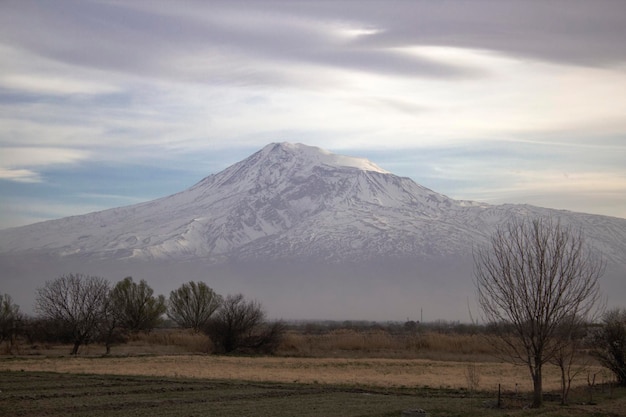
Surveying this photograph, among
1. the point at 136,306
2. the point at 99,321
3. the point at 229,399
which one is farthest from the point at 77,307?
the point at 229,399

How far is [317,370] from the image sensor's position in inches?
1729

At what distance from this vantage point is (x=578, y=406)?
24.9 meters

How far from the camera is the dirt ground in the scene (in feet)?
118

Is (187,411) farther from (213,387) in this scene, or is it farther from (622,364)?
(622,364)

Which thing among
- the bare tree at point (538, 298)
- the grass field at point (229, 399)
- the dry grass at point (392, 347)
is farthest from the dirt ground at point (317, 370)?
the bare tree at point (538, 298)

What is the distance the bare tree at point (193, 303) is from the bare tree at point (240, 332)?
21627mm

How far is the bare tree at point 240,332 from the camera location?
6126cm

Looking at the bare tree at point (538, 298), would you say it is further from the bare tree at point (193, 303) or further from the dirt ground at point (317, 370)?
the bare tree at point (193, 303)

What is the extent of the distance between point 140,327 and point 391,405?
59.9m

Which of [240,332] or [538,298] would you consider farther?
[240,332]

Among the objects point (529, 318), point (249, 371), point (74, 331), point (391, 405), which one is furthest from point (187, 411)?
point (74, 331)

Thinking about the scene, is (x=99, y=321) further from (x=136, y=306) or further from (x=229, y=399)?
(x=229, y=399)

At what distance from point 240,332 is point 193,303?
2554 cm

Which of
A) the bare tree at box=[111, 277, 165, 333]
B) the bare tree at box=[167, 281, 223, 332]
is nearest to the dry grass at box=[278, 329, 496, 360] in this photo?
the bare tree at box=[167, 281, 223, 332]
